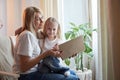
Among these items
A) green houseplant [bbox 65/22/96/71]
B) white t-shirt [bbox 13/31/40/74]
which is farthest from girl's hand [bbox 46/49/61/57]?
green houseplant [bbox 65/22/96/71]

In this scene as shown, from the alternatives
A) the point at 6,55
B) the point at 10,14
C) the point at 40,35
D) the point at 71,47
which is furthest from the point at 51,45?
the point at 10,14

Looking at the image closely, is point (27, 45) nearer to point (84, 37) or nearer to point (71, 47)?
point (71, 47)

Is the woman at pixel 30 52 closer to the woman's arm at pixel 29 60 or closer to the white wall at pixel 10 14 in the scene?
the woman's arm at pixel 29 60

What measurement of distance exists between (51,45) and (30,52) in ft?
0.91

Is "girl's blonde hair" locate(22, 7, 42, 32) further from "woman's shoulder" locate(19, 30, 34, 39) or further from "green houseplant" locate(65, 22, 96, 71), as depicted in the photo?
"green houseplant" locate(65, 22, 96, 71)

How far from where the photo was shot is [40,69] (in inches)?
72.2

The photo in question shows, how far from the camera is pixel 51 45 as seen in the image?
199 cm

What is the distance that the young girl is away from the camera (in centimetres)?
183

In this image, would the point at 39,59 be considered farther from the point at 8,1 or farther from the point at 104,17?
the point at 8,1

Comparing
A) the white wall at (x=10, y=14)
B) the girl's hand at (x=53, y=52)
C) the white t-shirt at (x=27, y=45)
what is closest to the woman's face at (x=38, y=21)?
the white t-shirt at (x=27, y=45)

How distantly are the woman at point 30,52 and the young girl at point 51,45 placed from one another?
1.8 inches

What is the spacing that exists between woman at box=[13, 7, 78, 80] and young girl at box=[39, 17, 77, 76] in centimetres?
5

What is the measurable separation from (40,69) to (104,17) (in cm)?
111

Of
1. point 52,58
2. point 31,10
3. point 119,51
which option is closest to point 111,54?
point 119,51
